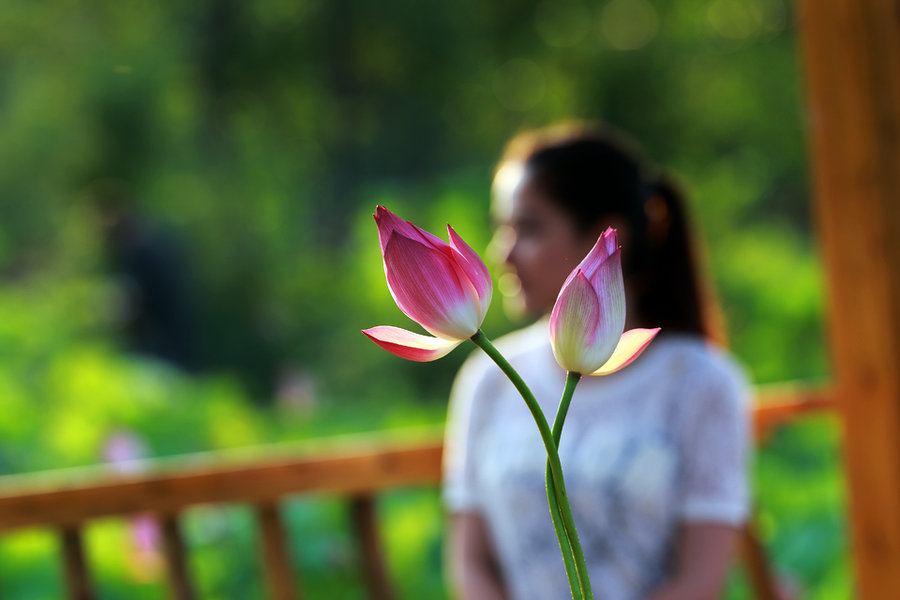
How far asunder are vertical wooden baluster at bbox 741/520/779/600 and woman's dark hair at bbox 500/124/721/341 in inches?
16.2

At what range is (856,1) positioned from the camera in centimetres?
112

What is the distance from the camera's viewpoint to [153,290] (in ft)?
16.9

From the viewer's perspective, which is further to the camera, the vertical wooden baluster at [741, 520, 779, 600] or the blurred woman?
the vertical wooden baluster at [741, 520, 779, 600]

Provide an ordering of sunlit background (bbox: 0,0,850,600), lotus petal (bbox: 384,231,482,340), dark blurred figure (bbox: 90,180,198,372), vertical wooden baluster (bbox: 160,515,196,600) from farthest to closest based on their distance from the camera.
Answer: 1. dark blurred figure (bbox: 90,180,198,372)
2. sunlit background (bbox: 0,0,850,600)
3. vertical wooden baluster (bbox: 160,515,196,600)
4. lotus petal (bbox: 384,231,482,340)

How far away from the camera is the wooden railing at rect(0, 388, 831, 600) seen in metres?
1.17

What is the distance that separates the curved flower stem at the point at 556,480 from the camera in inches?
11.2

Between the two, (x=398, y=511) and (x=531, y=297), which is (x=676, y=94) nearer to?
(x=398, y=511)

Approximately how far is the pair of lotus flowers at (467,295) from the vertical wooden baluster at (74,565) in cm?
103

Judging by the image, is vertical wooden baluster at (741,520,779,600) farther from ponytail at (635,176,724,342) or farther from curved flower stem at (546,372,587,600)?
curved flower stem at (546,372,587,600)

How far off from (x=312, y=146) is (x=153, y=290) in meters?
2.02

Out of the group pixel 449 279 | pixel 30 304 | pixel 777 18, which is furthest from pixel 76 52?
pixel 449 279

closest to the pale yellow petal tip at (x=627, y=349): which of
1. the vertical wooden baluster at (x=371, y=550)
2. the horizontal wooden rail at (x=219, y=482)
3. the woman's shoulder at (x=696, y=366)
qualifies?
the woman's shoulder at (x=696, y=366)

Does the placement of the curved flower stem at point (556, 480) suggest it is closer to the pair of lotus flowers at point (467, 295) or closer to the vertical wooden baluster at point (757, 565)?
the pair of lotus flowers at point (467, 295)

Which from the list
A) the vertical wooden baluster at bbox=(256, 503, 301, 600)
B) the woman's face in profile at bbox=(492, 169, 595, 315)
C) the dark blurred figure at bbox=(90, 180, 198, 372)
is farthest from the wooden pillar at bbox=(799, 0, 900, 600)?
the dark blurred figure at bbox=(90, 180, 198, 372)
